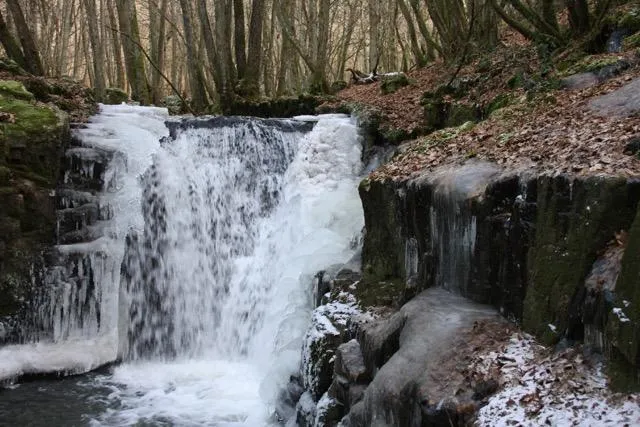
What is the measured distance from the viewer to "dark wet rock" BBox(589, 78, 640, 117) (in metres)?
5.95

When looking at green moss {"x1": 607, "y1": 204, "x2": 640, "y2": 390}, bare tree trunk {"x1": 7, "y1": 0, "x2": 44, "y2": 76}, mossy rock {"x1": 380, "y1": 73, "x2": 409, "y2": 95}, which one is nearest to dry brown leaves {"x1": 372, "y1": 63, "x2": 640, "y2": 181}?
green moss {"x1": 607, "y1": 204, "x2": 640, "y2": 390}

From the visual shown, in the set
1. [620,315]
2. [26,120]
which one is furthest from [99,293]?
[620,315]

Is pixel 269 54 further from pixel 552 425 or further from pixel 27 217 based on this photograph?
pixel 552 425

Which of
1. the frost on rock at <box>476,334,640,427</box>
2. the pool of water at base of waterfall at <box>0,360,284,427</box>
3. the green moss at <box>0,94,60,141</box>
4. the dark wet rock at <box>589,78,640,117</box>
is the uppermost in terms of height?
the green moss at <box>0,94,60,141</box>

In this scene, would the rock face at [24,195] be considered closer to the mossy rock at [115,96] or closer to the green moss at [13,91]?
the green moss at [13,91]

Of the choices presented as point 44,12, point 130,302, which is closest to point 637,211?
point 130,302

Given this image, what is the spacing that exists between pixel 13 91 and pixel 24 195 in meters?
2.42

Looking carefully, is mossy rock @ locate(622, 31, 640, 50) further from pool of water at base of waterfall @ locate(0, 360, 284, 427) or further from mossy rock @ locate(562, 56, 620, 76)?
pool of water at base of waterfall @ locate(0, 360, 284, 427)

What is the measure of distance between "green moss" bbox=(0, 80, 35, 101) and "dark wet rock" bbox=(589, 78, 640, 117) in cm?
955

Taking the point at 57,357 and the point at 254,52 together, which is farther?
the point at 254,52

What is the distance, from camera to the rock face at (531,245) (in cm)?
385

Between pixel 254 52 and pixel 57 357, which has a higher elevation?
pixel 254 52

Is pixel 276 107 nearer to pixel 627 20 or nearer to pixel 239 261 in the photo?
pixel 239 261

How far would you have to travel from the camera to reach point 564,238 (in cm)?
454
